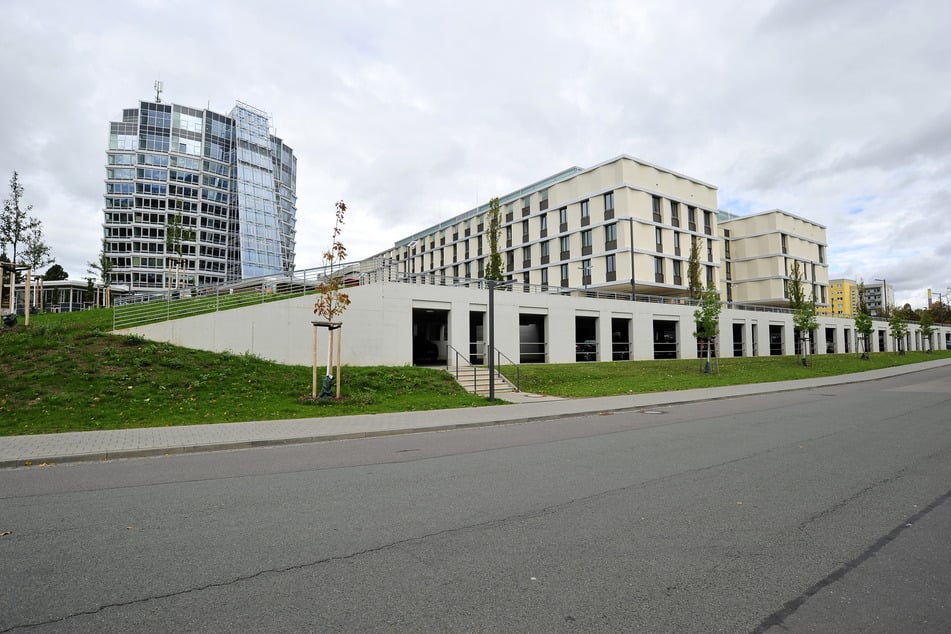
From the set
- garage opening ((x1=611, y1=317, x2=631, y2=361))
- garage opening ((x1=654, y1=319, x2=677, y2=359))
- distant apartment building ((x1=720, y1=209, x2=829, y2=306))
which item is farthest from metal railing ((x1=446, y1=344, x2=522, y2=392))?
distant apartment building ((x1=720, y1=209, x2=829, y2=306))

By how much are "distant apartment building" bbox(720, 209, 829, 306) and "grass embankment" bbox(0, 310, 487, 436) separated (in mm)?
58800

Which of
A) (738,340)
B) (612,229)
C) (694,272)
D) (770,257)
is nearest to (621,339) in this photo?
(738,340)

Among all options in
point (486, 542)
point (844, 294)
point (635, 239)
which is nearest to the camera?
point (486, 542)

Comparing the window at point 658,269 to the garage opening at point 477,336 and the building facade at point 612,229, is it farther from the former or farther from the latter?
the garage opening at point 477,336

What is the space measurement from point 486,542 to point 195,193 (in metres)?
107

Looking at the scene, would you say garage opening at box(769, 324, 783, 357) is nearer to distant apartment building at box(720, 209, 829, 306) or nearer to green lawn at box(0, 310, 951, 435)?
distant apartment building at box(720, 209, 829, 306)

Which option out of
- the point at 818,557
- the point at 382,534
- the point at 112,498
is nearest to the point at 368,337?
the point at 112,498

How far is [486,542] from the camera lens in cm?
445

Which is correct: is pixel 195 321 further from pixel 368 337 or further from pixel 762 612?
pixel 762 612

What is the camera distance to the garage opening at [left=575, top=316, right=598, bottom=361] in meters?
32.6

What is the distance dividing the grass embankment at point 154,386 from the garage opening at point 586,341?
50.2 ft

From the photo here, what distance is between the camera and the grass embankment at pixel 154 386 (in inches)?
469

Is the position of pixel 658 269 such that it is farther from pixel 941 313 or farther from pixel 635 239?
pixel 941 313

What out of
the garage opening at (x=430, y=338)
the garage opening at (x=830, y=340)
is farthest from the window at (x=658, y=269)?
the garage opening at (x=430, y=338)
